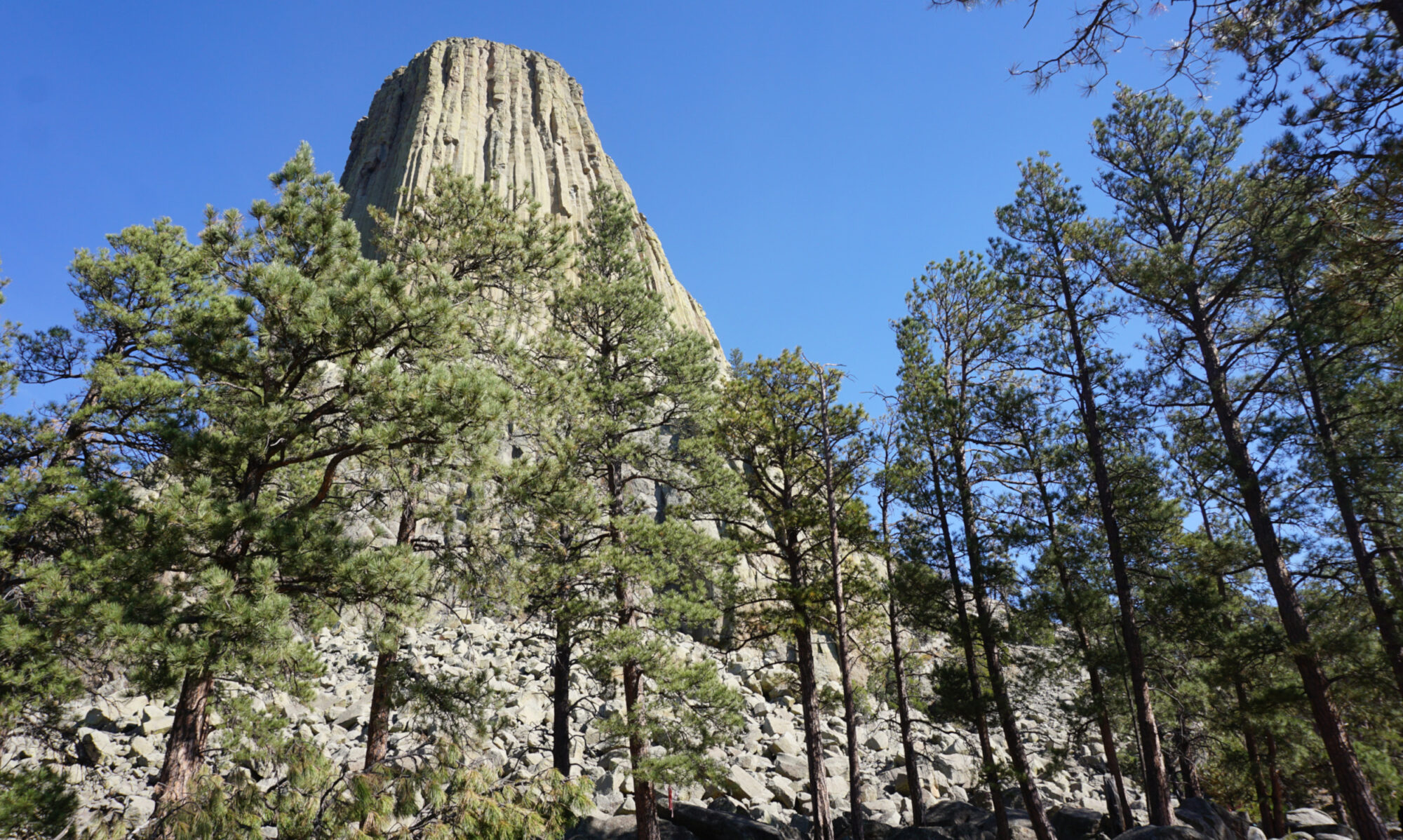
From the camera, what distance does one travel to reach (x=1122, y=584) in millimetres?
11211

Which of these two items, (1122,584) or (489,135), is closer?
(1122,584)

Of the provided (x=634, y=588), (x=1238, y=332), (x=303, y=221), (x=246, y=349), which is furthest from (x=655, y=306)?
(x=1238, y=332)

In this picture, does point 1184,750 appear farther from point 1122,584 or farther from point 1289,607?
point 1289,607

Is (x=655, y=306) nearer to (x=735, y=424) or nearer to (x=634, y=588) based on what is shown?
(x=735, y=424)

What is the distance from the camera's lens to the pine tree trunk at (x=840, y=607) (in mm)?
11234

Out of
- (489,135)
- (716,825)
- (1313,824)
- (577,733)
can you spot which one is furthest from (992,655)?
(489,135)

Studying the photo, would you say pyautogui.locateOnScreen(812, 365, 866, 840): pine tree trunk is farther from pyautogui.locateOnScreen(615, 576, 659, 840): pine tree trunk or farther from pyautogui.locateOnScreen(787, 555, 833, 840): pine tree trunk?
pyautogui.locateOnScreen(615, 576, 659, 840): pine tree trunk

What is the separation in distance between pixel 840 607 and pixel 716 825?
4.42m

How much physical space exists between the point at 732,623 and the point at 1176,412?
Result: 30.0 ft

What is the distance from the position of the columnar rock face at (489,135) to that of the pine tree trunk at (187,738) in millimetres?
44457

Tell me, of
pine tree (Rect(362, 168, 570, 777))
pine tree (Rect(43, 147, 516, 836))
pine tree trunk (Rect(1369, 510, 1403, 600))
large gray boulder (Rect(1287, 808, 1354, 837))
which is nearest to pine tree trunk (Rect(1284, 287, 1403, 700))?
pine tree trunk (Rect(1369, 510, 1403, 600))

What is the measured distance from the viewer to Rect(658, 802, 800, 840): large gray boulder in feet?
38.0

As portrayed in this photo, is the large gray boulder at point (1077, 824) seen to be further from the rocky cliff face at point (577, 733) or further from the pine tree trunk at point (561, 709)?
the pine tree trunk at point (561, 709)

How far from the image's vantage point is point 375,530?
29.0ft
